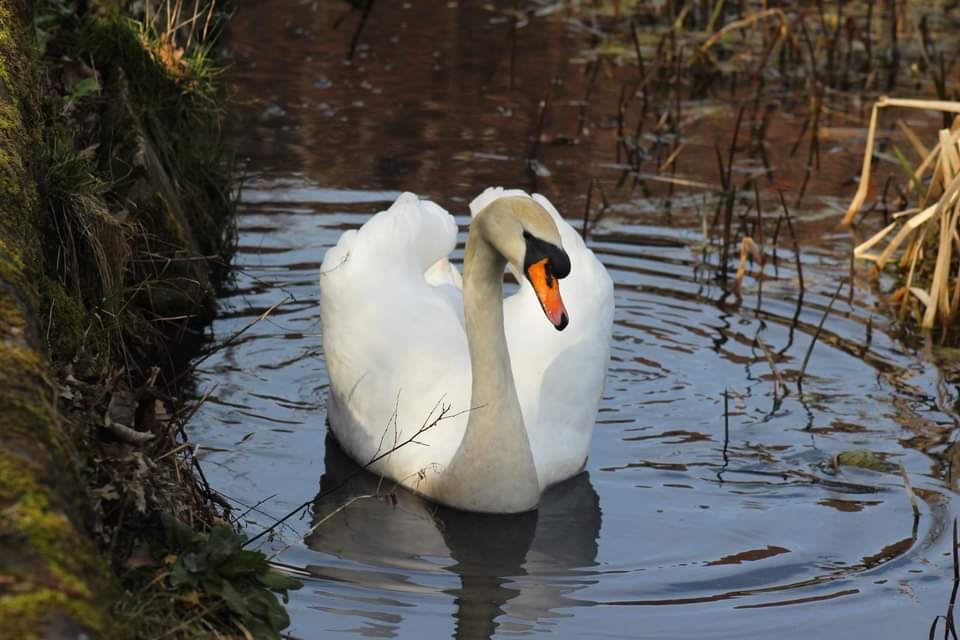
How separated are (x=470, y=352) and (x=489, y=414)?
27cm

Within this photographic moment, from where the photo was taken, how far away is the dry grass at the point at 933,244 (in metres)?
7.71

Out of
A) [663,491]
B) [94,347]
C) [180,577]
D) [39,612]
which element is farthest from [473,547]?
[39,612]

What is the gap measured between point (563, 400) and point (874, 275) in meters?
3.31

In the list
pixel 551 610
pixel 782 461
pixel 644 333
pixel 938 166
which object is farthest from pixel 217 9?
pixel 551 610

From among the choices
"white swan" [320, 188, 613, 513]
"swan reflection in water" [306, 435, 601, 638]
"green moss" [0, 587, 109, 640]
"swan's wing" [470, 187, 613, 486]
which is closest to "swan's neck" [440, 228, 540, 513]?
"white swan" [320, 188, 613, 513]

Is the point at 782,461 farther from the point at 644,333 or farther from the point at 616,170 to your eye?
the point at 616,170

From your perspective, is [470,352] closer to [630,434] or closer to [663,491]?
[663,491]

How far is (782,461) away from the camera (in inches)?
251

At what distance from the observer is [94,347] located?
495 centimetres

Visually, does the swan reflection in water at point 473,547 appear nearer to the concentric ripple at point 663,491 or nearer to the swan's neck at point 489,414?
the concentric ripple at point 663,491

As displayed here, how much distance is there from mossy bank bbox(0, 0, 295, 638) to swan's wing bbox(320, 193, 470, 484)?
0.84 meters

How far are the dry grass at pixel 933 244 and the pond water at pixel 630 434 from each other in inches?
10.2

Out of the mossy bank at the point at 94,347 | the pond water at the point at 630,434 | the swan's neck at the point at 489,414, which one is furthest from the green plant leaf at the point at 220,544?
the swan's neck at the point at 489,414

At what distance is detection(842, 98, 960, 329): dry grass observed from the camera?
25.3ft
